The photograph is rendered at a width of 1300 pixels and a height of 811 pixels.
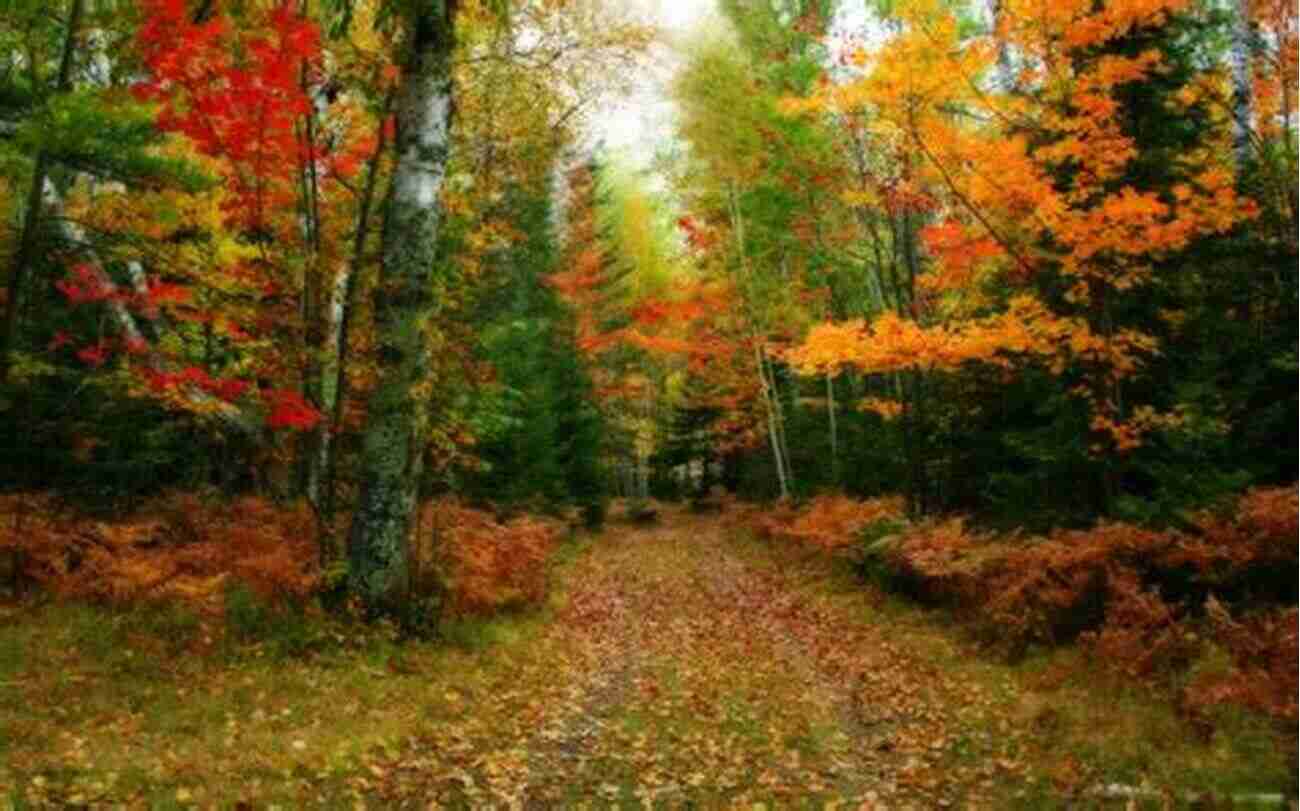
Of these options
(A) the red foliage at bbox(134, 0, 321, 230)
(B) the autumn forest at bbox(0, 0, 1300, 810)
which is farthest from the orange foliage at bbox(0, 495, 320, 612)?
(A) the red foliage at bbox(134, 0, 321, 230)

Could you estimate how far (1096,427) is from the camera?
1157 centimetres

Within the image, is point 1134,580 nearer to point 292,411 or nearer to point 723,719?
point 723,719

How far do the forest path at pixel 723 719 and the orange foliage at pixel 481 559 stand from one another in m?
0.68

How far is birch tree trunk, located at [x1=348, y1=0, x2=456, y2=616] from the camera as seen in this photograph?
1060 cm

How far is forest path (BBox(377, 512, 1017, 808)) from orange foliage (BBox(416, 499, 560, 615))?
0.68 m

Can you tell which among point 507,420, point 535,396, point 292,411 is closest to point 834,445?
point 535,396

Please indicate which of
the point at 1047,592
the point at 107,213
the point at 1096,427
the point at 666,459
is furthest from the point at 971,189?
the point at 666,459

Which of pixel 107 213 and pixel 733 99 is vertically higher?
pixel 733 99

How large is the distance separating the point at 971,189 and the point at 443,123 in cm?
634

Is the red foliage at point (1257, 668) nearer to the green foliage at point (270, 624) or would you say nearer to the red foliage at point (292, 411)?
the green foliage at point (270, 624)

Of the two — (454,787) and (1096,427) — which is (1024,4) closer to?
(1096,427)

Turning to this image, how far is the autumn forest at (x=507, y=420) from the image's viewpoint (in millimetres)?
7570

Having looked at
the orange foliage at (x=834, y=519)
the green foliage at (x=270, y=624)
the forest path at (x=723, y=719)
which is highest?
the orange foliage at (x=834, y=519)

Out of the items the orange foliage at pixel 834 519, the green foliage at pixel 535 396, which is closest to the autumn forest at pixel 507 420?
the orange foliage at pixel 834 519
